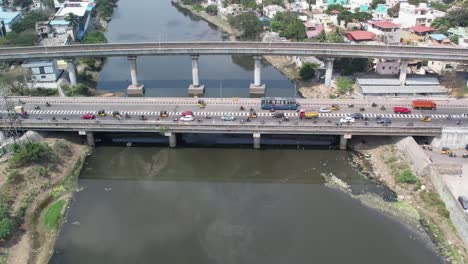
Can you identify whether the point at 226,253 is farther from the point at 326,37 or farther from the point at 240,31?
the point at 240,31

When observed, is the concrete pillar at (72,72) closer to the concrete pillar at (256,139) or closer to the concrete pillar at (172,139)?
the concrete pillar at (172,139)

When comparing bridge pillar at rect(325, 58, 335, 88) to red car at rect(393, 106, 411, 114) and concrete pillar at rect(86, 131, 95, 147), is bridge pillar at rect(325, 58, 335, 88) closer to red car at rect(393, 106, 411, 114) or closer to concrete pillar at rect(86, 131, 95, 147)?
red car at rect(393, 106, 411, 114)

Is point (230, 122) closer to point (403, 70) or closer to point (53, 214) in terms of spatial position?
point (53, 214)

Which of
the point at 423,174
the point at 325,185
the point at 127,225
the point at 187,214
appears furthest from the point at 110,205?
the point at 423,174

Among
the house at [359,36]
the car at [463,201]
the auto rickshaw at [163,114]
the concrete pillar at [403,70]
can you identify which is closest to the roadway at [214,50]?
the concrete pillar at [403,70]

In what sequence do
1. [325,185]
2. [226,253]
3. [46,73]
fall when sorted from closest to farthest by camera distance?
1. [226,253]
2. [325,185]
3. [46,73]

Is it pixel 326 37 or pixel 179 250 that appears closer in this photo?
pixel 179 250

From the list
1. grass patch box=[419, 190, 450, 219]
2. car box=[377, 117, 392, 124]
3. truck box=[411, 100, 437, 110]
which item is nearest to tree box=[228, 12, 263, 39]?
truck box=[411, 100, 437, 110]
